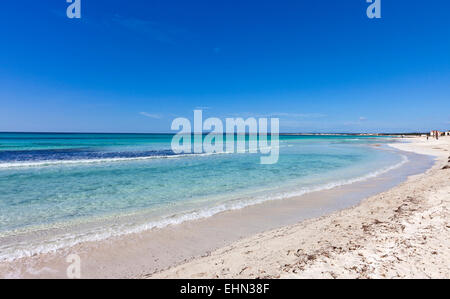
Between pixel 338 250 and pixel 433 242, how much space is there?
171 cm

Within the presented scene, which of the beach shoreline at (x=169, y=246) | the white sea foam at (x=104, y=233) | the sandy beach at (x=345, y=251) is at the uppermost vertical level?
the sandy beach at (x=345, y=251)

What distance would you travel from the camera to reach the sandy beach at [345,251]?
3.13 m

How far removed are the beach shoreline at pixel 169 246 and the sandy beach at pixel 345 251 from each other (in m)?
0.16

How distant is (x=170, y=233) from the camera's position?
527 centimetres

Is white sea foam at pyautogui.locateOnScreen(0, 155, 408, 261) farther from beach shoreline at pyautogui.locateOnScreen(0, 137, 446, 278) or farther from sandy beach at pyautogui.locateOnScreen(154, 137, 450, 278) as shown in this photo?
sandy beach at pyautogui.locateOnScreen(154, 137, 450, 278)

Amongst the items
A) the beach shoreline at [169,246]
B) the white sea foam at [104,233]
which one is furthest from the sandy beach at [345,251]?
the white sea foam at [104,233]

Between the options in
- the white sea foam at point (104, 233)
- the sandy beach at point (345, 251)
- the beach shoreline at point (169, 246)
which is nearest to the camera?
the sandy beach at point (345, 251)

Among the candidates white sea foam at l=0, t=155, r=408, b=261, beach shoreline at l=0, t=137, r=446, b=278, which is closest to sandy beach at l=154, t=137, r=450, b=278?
beach shoreline at l=0, t=137, r=446, b=278

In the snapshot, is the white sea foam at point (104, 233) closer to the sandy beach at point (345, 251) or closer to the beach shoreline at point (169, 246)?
the beach shoreline at point (169, 246)

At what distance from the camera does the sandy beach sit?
3133 mm

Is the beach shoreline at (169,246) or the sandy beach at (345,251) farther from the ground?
the sandy beach at (345,251)

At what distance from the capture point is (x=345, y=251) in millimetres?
3672
